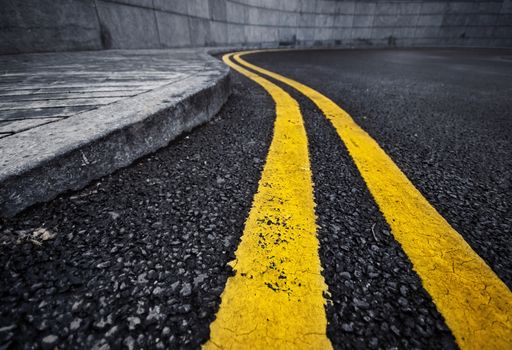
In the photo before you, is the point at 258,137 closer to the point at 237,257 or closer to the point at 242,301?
the point at 237,257

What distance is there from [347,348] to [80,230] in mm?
885

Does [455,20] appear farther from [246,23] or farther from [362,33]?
[246,23]

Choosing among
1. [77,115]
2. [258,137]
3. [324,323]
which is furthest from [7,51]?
[324,323]

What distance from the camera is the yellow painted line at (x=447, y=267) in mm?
634

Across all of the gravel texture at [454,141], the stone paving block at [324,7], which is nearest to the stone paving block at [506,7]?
the stone paving block at [324,7]

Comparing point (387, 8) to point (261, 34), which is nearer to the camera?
point (261, 34)

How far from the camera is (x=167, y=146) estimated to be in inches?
63.4

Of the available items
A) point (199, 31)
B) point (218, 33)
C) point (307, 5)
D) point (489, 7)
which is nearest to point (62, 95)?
point (199, 31)

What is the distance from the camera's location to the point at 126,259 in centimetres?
81

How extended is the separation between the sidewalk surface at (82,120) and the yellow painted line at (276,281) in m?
0.71

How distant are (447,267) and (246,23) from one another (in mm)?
11018

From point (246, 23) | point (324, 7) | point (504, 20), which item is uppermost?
point (324, 7)

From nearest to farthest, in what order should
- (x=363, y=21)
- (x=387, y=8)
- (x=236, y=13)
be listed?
1. (x=236, y=13)
2. (x=387, y=8)
3. (x=363, y=21)

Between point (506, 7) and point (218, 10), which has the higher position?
point (506, 7)
